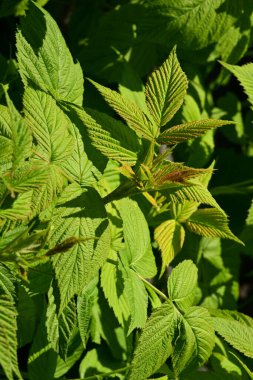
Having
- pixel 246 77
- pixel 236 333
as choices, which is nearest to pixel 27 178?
pixel 236 333

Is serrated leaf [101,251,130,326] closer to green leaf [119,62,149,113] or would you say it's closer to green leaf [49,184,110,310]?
green leaf [49,184,110,310]

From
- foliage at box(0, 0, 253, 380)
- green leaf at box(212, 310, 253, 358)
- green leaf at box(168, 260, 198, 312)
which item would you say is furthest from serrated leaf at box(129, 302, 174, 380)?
green leaf at box(212, 310, 253, 358)

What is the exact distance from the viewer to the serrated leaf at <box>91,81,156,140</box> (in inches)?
37.6

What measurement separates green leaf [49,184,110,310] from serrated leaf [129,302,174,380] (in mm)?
183

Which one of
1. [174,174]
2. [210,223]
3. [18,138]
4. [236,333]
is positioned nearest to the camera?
[18,138]

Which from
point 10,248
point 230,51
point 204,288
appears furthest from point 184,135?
point 204,288

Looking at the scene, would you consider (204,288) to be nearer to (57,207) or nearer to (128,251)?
(128,251)

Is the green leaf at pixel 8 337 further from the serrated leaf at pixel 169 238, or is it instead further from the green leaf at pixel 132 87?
the green leaf at pixel 132 87

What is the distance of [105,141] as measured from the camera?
3.18 feet

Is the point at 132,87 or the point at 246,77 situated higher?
the point at 246,77

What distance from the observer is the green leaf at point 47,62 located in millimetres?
1058

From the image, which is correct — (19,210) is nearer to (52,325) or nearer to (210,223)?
(52,325)

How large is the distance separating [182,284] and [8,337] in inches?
18.1

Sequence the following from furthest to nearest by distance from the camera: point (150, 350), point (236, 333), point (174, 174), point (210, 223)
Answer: point (236, 333)
point (210, 223)
point (150, 350)
point (174, 174)
